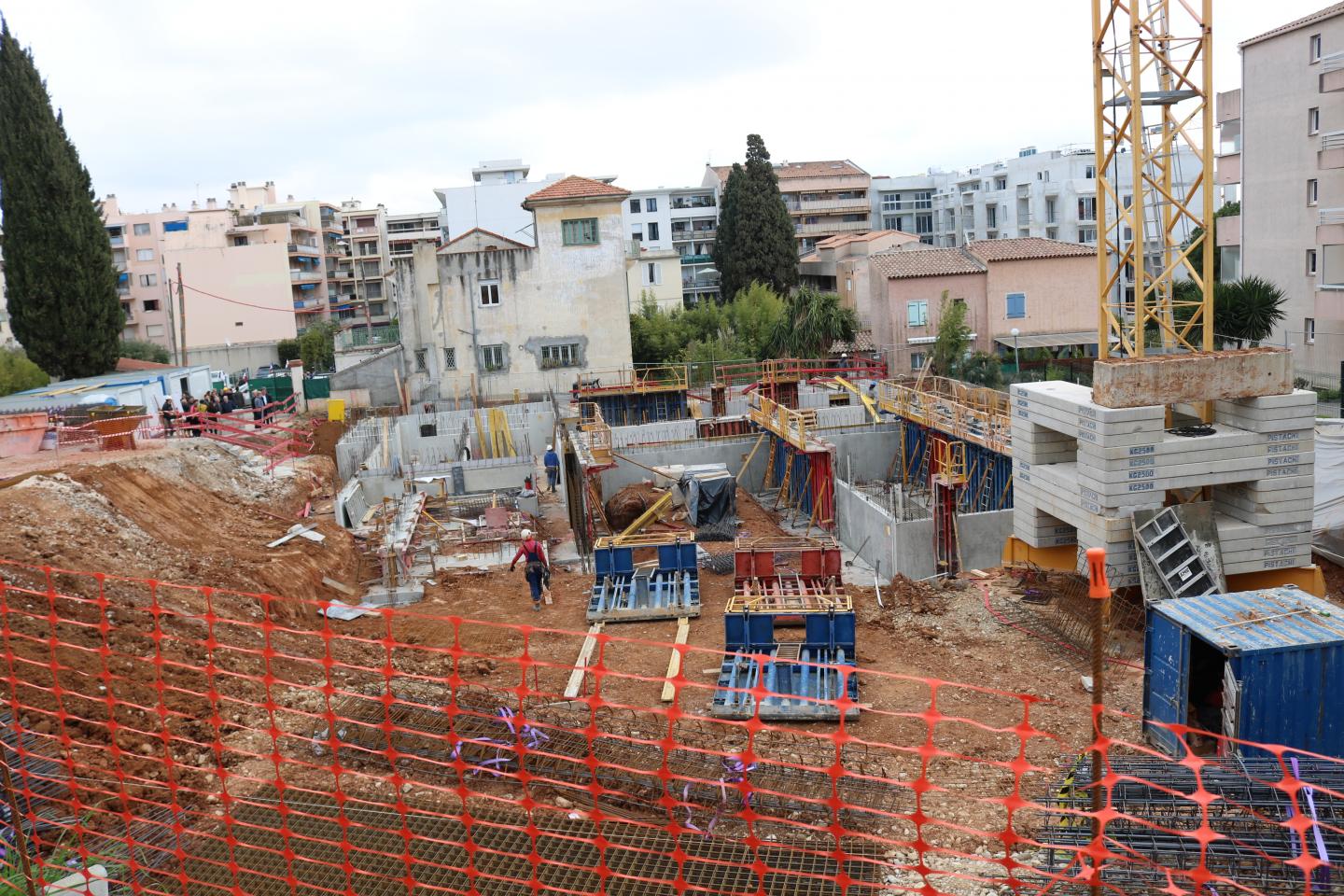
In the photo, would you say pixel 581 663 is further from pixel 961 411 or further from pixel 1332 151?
pixel 1332 151

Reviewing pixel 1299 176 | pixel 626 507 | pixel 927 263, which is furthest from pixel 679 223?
pixel 626 507

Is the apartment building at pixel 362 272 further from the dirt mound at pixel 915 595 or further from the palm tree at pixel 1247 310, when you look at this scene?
the dirt mound at pixel 915 595

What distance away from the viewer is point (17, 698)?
26.0 ft

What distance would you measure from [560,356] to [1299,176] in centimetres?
2201

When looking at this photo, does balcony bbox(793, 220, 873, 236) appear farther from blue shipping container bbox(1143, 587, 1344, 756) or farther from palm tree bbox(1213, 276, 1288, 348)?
blue shipping container bbox(1143, 587, 1344, 756)

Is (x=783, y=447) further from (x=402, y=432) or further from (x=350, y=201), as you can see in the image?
(x=350, y=201)

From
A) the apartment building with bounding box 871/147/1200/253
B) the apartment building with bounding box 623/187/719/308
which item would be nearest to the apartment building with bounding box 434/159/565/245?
the apartment building with bounding box 623/187/719/308

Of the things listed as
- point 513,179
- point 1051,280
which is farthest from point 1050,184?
point 513,179

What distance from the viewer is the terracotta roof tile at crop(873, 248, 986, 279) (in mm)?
36781

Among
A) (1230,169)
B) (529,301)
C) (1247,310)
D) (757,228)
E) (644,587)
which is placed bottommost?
(644,587)

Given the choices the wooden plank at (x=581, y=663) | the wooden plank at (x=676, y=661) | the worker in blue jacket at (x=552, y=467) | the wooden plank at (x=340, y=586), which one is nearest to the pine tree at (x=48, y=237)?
the worker in blue jacket at (x=552, y=467)

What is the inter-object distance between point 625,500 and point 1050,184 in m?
38.8

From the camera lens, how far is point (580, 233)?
34844 mm

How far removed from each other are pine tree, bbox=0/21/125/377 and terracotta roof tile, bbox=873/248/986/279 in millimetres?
25241
